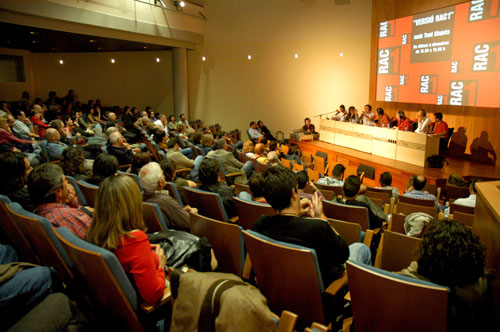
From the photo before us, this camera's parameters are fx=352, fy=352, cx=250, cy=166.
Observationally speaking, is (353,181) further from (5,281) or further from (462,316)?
(5,281)

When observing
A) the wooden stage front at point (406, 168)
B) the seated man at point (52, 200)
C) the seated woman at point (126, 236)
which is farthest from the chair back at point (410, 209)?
the wooden stage front at point (406, 168)

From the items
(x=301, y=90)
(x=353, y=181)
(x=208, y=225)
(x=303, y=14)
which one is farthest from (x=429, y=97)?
(x=208, y=225)

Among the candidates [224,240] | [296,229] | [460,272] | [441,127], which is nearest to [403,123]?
[441,127]

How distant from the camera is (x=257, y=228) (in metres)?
2.16

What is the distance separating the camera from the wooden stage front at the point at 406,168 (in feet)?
22.8

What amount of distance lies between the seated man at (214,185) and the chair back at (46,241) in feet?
5.13

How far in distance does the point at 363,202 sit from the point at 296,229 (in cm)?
161

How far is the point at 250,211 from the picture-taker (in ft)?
9.81

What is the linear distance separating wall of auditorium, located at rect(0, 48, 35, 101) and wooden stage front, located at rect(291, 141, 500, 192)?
11624 millimetres

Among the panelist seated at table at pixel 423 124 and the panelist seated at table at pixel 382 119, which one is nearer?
the panelist seated at table at pixel 423 124

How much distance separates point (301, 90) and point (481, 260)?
1119 centimetres

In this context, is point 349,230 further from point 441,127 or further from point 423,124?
point 441,127

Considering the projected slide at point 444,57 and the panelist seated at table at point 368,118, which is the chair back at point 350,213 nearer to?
the projected slide at point 444,57

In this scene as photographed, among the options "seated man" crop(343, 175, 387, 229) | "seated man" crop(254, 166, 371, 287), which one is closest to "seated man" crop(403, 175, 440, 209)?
"seated man" crop(343, 175, 387, 229)
